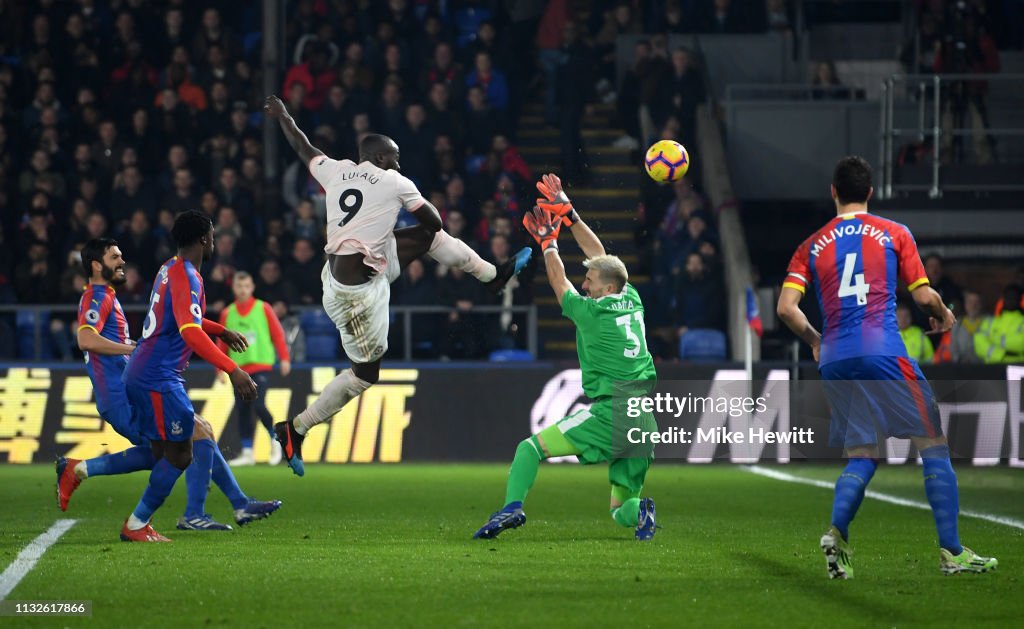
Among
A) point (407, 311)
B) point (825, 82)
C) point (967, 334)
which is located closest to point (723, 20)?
point (825, 82)

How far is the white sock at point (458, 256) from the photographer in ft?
33.9

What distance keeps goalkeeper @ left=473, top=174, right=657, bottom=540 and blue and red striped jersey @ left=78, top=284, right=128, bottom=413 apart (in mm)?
2572

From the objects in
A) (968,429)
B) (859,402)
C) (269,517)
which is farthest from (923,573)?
(968,429)

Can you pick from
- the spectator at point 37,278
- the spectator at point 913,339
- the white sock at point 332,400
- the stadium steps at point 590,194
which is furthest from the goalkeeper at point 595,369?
the spectator at point 37,278

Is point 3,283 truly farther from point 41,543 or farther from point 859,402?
point 859,402

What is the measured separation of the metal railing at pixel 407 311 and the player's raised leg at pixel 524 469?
817cm

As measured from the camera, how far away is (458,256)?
10.4 m

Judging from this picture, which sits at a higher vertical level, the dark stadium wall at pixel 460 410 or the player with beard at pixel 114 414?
the player with beard at pixel 114 414

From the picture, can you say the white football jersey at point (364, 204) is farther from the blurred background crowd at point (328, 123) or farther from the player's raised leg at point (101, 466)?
the blurred background crowd at point (328, 123)

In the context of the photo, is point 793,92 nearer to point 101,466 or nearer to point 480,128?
point 480,128

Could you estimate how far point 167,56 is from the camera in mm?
21438

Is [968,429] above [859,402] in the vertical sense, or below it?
below

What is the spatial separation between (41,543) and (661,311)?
410 inches

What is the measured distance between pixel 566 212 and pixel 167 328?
8.13 ft
